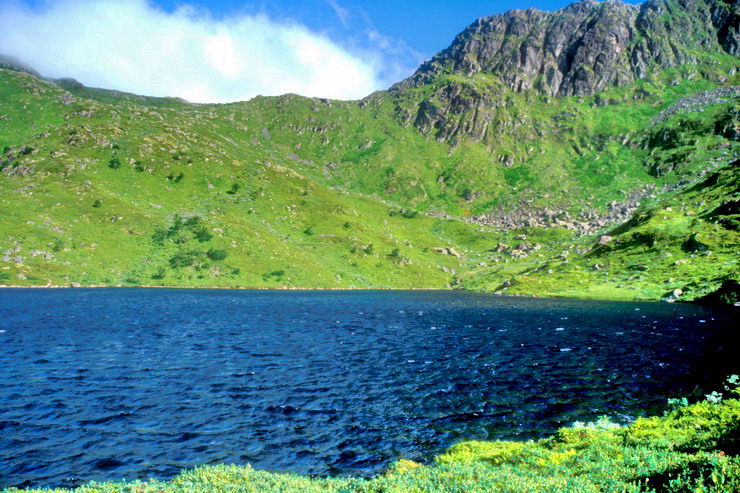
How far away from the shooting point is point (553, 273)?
188m

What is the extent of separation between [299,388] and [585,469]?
3016 centimetres

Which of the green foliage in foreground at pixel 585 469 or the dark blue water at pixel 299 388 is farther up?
the green foliage in foreground at pixel 585 469

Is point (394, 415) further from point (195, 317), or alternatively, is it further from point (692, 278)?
point (692, 278)

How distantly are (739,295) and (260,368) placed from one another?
121614 millimetres

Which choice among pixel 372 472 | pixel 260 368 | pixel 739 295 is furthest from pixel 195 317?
pixel 739 295

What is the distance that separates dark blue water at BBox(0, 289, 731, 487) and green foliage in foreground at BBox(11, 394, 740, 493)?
319 inches

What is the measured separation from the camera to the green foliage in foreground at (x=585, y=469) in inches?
471

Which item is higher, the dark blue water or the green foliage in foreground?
the green foliage in foreground

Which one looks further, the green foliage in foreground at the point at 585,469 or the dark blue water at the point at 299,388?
the dark blue water at the point at 299,388

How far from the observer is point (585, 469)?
15.1 metres

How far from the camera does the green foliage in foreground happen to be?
12.0 meters

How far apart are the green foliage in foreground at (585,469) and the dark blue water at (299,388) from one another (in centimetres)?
809

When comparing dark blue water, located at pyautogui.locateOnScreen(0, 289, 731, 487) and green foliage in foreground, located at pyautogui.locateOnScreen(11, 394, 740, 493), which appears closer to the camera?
green foliage in foreground, located at pyautogui.locateOnScreen(11, 394, 740, 493)

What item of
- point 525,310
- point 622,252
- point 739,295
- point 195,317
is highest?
point 622,252
